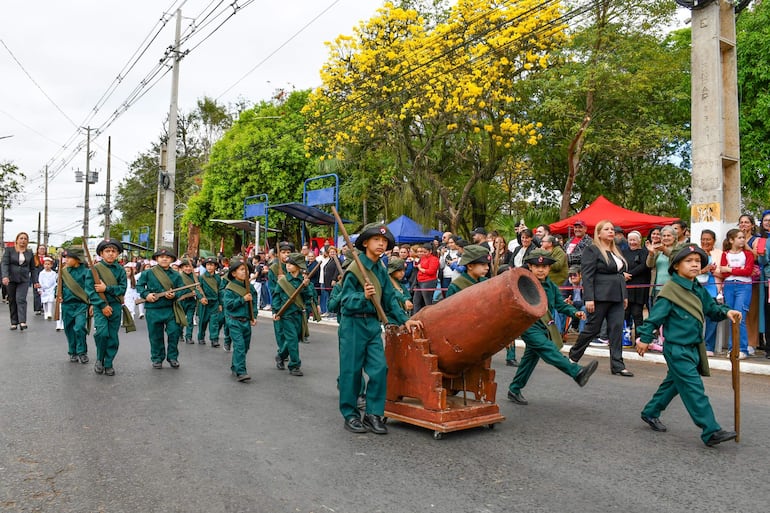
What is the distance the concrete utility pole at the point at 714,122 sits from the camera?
10.5 metres

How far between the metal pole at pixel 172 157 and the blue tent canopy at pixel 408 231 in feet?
26.6

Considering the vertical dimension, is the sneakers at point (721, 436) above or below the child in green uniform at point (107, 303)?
below

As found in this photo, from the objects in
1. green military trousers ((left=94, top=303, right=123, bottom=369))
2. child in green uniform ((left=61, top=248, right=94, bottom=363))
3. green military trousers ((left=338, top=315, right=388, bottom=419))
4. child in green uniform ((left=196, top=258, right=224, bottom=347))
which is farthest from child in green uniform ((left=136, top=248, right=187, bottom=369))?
green military trousers ((left=338, top=315, right=388, bottom=419))

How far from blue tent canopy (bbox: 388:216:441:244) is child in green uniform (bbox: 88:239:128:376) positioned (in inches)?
490

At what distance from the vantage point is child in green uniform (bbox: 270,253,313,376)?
9109 millimetres

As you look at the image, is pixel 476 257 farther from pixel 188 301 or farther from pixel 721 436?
pixel 188 301

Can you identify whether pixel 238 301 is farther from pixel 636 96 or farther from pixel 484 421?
pixel 636 96

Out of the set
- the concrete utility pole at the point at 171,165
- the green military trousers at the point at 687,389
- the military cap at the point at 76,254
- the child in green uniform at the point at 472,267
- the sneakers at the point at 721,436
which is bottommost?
the sneakers at the point at 721,436

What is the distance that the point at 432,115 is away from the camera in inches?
830

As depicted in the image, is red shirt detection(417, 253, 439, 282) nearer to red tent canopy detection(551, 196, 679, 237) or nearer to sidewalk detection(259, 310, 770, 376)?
sidewalk detection(259, 310, 770, 376)

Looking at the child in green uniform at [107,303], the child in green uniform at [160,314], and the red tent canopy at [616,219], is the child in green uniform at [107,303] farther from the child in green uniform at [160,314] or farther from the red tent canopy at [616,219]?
the red tent canopy at [616,219]

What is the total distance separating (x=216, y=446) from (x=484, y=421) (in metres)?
2.16

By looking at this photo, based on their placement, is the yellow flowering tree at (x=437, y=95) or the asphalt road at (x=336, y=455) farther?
the yellow flowering tree at (x=437, y=95)

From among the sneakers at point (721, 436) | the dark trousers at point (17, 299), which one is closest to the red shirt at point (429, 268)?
the dark trousers at point (17, 299)
